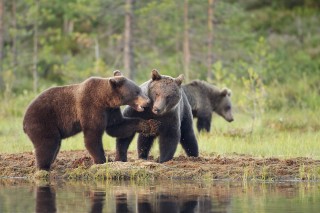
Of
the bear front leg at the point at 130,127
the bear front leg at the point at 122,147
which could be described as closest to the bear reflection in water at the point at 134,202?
the bear front leg at the point at 130,127

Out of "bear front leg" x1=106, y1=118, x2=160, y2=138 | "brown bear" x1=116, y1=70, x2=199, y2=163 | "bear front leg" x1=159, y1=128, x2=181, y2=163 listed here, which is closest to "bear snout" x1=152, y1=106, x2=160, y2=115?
"brown bear" x1=116, y1=70, x2=199, y2=163

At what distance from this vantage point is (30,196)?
31.9 ft

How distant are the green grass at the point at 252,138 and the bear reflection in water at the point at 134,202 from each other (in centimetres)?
401

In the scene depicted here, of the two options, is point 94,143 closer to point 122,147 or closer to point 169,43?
point 122,147

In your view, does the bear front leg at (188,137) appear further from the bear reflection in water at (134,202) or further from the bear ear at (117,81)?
the bear reflection in water at (134,202)

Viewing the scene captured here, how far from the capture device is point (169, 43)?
109ft

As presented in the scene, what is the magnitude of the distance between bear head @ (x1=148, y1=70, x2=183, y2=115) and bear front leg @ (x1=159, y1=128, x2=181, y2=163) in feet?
1.18

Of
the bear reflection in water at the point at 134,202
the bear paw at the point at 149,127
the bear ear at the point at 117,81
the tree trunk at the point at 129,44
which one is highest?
the tree trunk at the point at 129,44

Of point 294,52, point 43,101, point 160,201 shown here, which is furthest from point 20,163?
point 294,52

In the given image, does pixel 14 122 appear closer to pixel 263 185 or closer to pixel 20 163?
pixel 20 163

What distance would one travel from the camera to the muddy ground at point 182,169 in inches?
452

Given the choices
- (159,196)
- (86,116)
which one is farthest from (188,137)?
(159,196)

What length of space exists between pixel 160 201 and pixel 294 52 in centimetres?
2569

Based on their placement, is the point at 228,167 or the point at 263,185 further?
the point at 228,167
